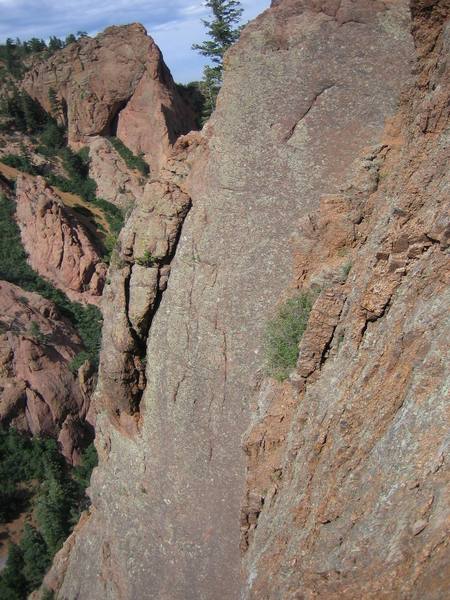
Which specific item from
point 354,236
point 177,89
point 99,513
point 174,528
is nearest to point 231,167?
point 354,236

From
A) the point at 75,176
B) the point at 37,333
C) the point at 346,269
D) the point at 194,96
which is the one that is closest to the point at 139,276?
the point at 346,269

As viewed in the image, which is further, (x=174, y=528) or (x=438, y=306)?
(x=174, y=528)

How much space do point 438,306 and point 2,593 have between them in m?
19.0

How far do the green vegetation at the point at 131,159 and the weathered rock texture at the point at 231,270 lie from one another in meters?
28.1

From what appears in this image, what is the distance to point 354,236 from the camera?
10336mm

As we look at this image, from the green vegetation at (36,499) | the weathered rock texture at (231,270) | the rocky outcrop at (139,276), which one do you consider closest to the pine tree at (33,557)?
the green vegetation at (36,499)

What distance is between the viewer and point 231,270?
12523 mm

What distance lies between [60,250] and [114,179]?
9813mm

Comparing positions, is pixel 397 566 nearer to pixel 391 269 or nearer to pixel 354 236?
pixel 391 269

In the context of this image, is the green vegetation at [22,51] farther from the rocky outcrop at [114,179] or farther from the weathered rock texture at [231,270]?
the weathered rock texture at [231,270]

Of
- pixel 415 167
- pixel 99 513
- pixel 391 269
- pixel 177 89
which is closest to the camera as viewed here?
pixel 391 269

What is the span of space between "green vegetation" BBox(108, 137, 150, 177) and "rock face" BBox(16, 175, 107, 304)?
8.59 meters

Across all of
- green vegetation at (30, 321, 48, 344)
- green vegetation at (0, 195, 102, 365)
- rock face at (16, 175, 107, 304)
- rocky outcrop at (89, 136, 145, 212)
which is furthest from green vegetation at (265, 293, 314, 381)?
rocky outcrop at (89, 136, 145, 212)

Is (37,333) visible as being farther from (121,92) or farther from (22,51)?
(22,51)
